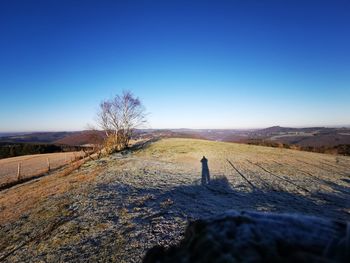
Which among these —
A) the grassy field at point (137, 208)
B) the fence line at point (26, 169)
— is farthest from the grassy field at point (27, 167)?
the grassy field at point (137, 208)

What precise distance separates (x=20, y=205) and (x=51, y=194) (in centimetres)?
141

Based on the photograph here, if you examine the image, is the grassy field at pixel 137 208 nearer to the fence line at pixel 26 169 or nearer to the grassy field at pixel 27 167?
the fence line at pixel 26 169

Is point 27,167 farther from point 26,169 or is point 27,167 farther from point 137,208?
point 137,208

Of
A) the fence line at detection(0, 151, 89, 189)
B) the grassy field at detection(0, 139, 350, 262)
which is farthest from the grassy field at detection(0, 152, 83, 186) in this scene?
the grassy field at detection(0, 139, 350, 262)

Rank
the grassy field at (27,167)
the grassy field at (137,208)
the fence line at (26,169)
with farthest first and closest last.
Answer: the grassy field at (27,167) → the fence line at (26,169) → the grassy field at (137,208)

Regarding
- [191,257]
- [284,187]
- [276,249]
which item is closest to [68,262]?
[191,257]

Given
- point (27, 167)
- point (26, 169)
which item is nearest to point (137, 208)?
point (26, 169)

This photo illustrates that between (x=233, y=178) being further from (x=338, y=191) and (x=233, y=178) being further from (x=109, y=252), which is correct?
(x=109, y=252)

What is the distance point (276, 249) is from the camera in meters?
1.40

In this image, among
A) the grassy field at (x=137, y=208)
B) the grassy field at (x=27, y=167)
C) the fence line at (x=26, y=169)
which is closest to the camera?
the grassy field at (x=137, y=208)

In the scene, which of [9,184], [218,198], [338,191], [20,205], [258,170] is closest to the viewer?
[218,198]

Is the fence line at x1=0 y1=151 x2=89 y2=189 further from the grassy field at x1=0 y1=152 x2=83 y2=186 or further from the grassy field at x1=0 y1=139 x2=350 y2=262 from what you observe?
the grassy field at x1=0 y1=139 x2=350 y2=262

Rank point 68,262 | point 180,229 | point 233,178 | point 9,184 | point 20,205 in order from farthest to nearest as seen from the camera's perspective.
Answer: point 9,184 < point 233,178 < point 20,205 < point 180,229 < point 68,262

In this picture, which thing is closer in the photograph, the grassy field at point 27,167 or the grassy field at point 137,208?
the grassy field at point 137,208
